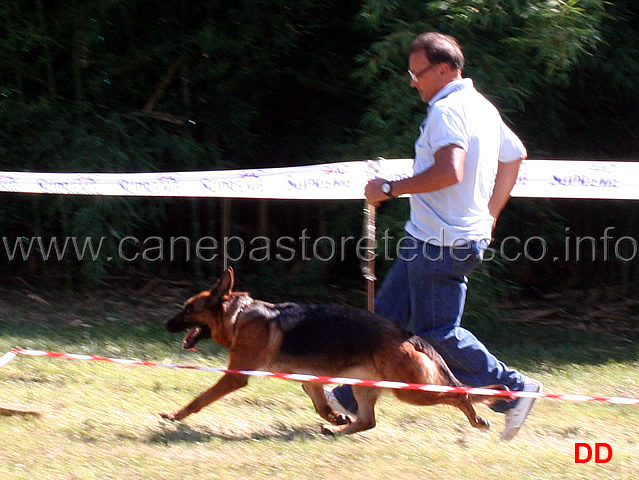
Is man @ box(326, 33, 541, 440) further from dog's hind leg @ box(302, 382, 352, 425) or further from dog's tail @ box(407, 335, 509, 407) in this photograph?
dog's hind leg @ box(302, 382, 352, 425)

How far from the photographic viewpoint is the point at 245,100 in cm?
789

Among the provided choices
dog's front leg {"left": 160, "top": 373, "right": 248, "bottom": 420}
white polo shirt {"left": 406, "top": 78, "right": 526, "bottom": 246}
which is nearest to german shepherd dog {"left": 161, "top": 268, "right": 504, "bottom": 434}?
dog's front leg {"left": 160, "top": 373, "right": 248, "bottom": 420}

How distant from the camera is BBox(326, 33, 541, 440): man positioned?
367cm

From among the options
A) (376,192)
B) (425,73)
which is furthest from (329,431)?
(425,73)

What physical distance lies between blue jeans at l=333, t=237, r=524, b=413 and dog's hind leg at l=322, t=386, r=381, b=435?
14.5 inches

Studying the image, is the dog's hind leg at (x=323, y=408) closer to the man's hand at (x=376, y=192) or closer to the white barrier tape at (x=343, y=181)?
the man's hand at (x=376, y=192)

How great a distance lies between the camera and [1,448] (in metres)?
3.70

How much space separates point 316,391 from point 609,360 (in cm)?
299

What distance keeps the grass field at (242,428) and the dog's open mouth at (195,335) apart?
1.30ft

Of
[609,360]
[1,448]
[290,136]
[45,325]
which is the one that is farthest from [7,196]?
[609,360]

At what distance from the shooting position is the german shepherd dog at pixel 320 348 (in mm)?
4020

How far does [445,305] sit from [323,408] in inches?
38.8

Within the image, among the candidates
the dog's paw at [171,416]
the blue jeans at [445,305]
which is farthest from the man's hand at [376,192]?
the dog's paw at [171,416]

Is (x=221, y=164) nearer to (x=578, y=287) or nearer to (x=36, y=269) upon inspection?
(x=36, y=269)
